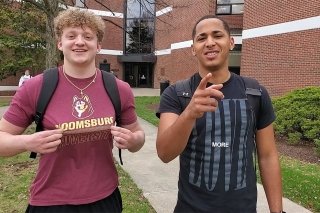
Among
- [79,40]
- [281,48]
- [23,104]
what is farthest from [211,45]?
[281,48]

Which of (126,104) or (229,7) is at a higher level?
(229,7)

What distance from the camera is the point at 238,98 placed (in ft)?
7.11

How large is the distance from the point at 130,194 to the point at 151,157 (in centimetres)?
224

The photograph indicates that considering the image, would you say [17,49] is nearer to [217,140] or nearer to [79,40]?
[79,40]

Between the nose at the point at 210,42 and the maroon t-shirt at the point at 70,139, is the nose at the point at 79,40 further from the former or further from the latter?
the nose at the point at 210,42

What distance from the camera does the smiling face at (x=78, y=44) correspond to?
7.10ft

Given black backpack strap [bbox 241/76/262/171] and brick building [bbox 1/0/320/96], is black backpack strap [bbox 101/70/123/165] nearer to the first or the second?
black backpack strap [bbox 241/76/262/171]

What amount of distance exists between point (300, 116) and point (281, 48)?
7.05 meters

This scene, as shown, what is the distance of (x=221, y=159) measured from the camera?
2086mm

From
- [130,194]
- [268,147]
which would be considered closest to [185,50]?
[130,194]

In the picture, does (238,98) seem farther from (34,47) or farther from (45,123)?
(34,47)

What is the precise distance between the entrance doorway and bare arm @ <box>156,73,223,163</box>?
33.9 m

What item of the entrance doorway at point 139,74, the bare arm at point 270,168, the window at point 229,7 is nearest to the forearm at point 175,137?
the bare arm at point 270,168

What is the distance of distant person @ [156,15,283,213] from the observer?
6.86 feet
